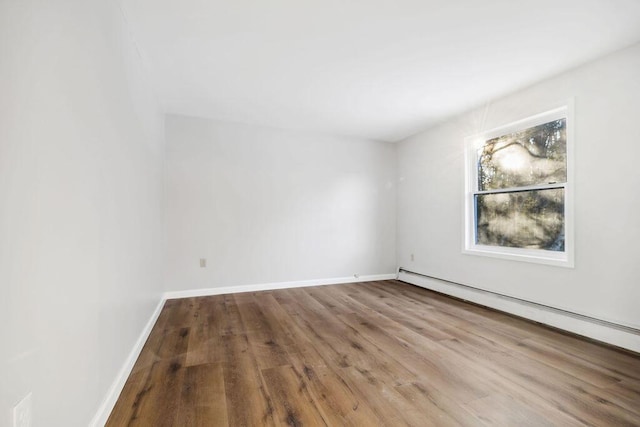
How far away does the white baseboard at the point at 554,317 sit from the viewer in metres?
2.21

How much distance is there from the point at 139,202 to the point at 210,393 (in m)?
1.53

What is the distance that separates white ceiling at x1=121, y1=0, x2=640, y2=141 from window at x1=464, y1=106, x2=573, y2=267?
524 mm

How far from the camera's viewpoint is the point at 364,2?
5.89 ft

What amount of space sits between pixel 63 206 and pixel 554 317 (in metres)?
3.71

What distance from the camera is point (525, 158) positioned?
309cm

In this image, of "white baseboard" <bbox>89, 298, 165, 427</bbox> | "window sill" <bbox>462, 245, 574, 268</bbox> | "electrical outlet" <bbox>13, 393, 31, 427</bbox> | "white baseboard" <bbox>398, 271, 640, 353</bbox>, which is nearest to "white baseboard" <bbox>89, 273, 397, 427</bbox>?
Result: "white baseboard" <bbox>89, 298, 165, 427</bbox>

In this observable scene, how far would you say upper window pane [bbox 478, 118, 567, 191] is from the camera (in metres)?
2.77

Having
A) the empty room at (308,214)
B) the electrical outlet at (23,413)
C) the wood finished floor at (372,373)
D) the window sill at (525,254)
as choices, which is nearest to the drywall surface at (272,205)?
the empty room at (308,214)

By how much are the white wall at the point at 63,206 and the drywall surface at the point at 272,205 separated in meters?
1.91

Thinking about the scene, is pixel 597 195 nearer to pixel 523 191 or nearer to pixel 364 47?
pixel 523 191

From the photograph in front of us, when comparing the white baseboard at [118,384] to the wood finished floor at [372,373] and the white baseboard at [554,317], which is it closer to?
the wood finished floor at [372,373]

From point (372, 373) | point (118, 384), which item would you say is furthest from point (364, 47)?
point (118, 384)

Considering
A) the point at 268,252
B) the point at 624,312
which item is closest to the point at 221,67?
the point at 268,252

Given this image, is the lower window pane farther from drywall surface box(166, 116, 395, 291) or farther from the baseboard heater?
drywall surface box(166, 116, 395, 291)
